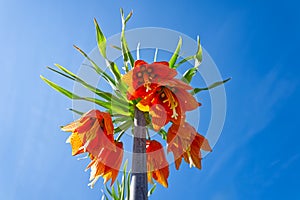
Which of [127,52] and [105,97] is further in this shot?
[127,52]

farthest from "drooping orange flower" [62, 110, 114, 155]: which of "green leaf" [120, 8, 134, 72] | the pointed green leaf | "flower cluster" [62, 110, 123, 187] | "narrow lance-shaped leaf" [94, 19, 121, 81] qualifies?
"green leaf" [120, 8, 134, 72]

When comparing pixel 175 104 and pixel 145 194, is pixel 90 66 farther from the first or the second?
pixel 145 194

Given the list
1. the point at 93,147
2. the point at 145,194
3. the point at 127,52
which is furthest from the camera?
the point at 127,52

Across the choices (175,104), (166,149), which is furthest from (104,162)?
(175,104)

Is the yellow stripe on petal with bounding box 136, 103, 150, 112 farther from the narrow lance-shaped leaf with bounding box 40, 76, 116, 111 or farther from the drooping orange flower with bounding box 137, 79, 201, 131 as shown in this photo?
the narrow lance-shaped leaf with bounding box 40, 76, 116, 111

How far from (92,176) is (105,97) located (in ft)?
1.02

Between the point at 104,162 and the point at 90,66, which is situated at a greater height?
the point at 90,66

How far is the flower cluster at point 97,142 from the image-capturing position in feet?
4.12

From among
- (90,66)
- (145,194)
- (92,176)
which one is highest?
(90,66)

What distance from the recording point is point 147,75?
1.27m

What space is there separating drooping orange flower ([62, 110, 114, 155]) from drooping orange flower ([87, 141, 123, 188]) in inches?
1.4

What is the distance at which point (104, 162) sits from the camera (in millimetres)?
1321

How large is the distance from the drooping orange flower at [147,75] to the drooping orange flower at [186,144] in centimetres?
18

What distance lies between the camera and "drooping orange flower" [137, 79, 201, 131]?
1237 mm
